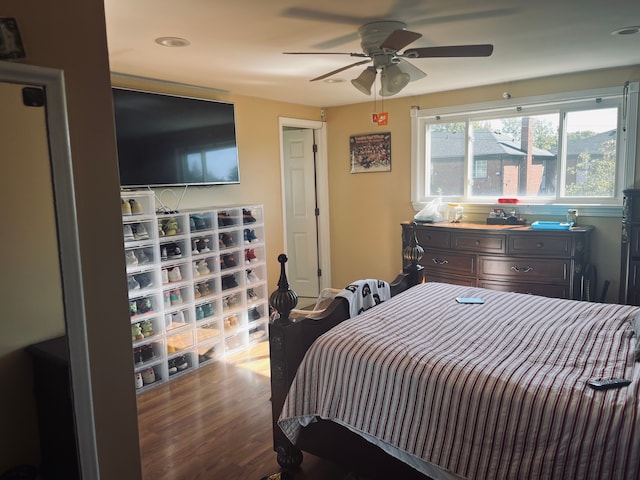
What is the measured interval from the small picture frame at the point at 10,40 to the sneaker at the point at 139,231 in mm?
2289

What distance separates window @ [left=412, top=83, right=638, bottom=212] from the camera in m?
4.03

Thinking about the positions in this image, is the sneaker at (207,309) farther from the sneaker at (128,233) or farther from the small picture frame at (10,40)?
the small picture frame at (10,40)

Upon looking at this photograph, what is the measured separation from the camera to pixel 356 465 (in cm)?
222

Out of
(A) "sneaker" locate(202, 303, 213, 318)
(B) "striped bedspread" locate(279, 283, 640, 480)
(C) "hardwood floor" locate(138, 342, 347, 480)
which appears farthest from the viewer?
(A) "sneaker" locate(202, 303, 213, 318)

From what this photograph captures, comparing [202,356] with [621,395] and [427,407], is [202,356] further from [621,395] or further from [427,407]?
[621,395]

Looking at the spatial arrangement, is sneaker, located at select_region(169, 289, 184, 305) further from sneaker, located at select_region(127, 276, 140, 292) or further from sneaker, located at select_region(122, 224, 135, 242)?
sneaker, located at select_region(122, 224, 135, 242)

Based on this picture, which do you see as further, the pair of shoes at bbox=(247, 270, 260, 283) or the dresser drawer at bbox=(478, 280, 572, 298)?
the pair of shoes at bbox=(247, 270, 260, 283)

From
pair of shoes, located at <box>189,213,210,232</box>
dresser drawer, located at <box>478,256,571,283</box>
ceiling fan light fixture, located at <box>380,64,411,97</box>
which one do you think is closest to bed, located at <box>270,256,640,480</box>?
dresser drawer, located at <box>478,256,571,283</box>

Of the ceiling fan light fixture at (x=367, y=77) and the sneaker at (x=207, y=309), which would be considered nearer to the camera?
the ceiling fan light fixture at (x=367, y=77)

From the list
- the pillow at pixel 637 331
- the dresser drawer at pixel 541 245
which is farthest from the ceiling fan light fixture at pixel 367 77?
the dresser drawer at pixel 541 245

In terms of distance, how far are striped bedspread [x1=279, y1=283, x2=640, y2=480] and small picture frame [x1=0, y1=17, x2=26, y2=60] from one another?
1.65 metres

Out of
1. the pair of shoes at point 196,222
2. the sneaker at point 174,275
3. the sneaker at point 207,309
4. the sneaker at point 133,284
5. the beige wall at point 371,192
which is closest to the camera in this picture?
the sneaker at point 133,284

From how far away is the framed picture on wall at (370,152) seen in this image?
17.3ft

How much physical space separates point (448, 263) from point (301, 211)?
202 cm
